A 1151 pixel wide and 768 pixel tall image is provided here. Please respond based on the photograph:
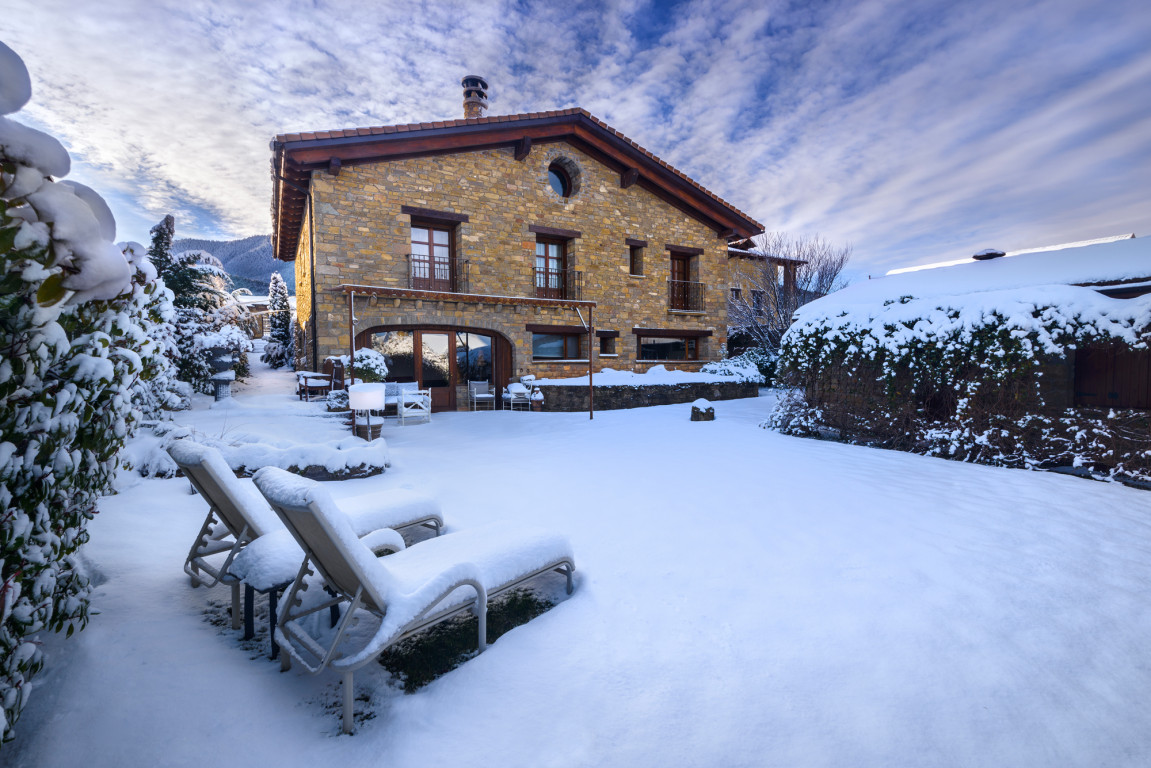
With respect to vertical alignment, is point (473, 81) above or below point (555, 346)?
above

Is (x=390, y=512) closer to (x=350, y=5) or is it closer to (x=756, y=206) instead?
(x=350, y=5)

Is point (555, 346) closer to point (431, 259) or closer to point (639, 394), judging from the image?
point (639, 394)

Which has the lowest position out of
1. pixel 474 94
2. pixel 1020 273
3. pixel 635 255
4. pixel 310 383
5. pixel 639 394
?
pixel 639 394

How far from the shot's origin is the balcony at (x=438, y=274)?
1184 cm

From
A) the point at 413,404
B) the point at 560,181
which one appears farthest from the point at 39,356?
the point at 560,181

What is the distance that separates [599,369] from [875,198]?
8.70 meters

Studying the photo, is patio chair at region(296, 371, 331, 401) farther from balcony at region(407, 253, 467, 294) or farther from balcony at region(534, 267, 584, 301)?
balcony at region(534, 267, 584, 301)

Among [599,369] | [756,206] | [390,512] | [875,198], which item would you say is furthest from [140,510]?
[756,206]

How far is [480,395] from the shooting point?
1210cm

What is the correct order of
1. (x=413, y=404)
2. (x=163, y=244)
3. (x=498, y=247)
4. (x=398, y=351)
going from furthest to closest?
(x=498, y=247)
(x=398, y=351)
(x=413, y=404)
(x=163, y=244)

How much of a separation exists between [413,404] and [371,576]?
9.02 m

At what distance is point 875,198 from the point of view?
12852 millimetres

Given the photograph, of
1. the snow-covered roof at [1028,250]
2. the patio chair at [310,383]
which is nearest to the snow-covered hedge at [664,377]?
the patio chair at [310,383]

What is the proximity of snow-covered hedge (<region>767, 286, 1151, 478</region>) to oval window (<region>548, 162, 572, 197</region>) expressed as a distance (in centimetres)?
884
